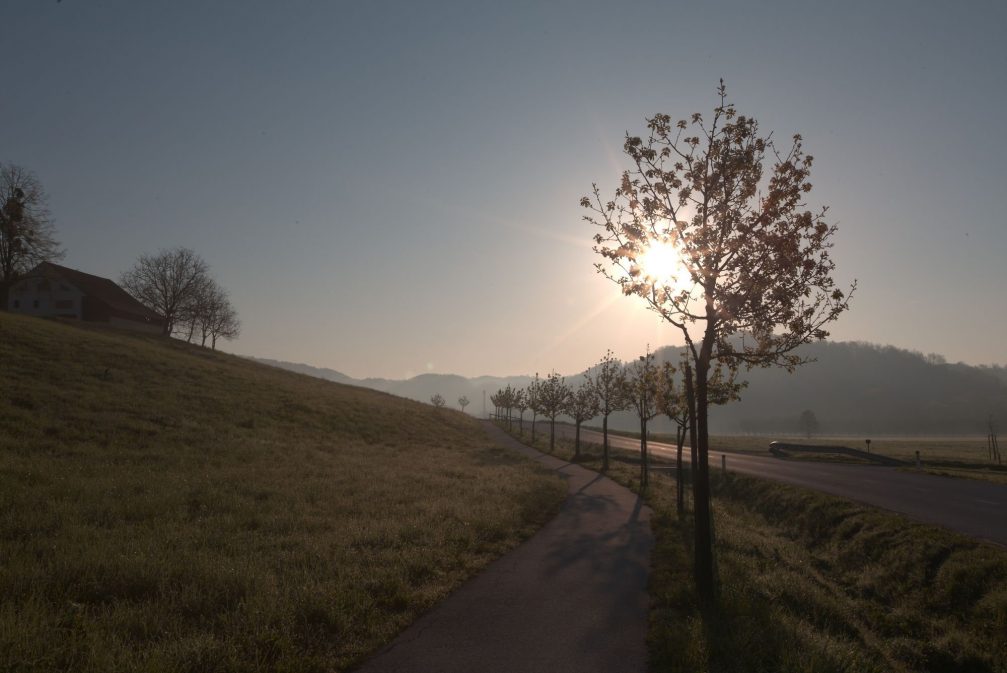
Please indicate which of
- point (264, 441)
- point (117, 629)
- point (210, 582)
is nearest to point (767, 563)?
point (210, 582)

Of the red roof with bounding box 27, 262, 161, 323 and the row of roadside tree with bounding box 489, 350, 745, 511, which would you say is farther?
the red roof with bounding box 27, 262, 161, 323

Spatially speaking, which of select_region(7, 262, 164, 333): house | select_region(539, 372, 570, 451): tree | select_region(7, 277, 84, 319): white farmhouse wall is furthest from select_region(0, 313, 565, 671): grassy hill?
select_region(7, 277, 84, 319): white farmhouse wall

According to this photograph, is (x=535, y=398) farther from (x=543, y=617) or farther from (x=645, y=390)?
(x=543, y=617)

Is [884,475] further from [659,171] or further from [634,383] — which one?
[659,171]

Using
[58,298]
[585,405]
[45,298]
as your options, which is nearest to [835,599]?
[585,405]

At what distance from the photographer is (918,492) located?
19391 millimetres

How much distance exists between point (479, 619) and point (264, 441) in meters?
19.6

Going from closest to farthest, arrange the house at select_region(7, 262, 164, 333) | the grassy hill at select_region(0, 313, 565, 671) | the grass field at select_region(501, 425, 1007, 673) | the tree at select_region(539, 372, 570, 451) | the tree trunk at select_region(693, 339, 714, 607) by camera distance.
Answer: the grassy hill at select_region(0, 313, 565, 671), the grass field at select_region(501, 425, 1007, 673), the tree trunk at select_region(693, 339, 714, 607), the tree at select_region(539, 372, 570, 451), the house at select_region(7, 262, 164, 333)

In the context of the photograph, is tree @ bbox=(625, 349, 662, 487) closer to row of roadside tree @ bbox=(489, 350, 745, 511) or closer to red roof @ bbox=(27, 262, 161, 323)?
row of roadside tree @ bbox=(489, 350, 745, 511)

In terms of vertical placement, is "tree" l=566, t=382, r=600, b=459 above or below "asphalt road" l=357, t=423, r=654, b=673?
above

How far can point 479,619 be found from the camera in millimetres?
7430

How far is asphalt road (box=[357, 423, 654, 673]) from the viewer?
6.13 metres

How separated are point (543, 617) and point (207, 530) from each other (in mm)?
6953

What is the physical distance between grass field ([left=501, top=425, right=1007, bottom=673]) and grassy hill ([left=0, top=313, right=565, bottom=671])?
3.57 meters
